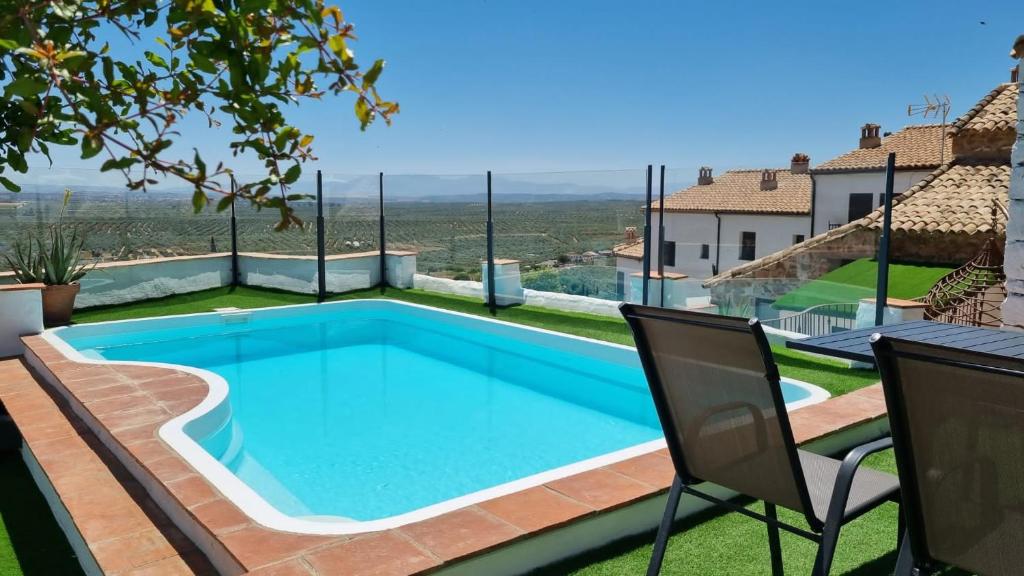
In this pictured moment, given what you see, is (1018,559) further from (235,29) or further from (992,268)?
(992,268)

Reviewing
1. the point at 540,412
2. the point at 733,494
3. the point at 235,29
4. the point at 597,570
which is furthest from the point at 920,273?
the point at 235,29

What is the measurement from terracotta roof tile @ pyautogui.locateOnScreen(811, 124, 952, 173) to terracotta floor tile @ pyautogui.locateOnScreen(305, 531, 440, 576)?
81.8 feet

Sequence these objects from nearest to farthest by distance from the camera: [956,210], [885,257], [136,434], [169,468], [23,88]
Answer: [23,88]
[169,468]
[136,434]
[885,257]
[956,210]

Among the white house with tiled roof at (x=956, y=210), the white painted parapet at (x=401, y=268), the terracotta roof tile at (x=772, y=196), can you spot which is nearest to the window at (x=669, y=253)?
the white house with tiled roof at (x=956, y=210)

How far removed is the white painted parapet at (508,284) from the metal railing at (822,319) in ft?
11.9

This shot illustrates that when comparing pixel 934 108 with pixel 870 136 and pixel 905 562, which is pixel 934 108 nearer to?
pixel 870 136

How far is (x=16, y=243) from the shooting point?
30.0 ft

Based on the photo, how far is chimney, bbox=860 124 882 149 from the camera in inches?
1133

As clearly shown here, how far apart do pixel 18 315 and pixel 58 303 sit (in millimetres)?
1074

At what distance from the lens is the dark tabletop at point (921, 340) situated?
2676mm

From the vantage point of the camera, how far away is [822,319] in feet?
23.6

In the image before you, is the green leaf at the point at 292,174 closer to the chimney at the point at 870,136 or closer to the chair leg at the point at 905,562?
the chair leg at the point at 905,562

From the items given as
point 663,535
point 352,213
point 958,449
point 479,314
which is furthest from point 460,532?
point 352,213

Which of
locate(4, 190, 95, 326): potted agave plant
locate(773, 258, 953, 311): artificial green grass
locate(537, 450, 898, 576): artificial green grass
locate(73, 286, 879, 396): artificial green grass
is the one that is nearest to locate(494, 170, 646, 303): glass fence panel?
locate(73, 286, 879, 396): artificial green grass
